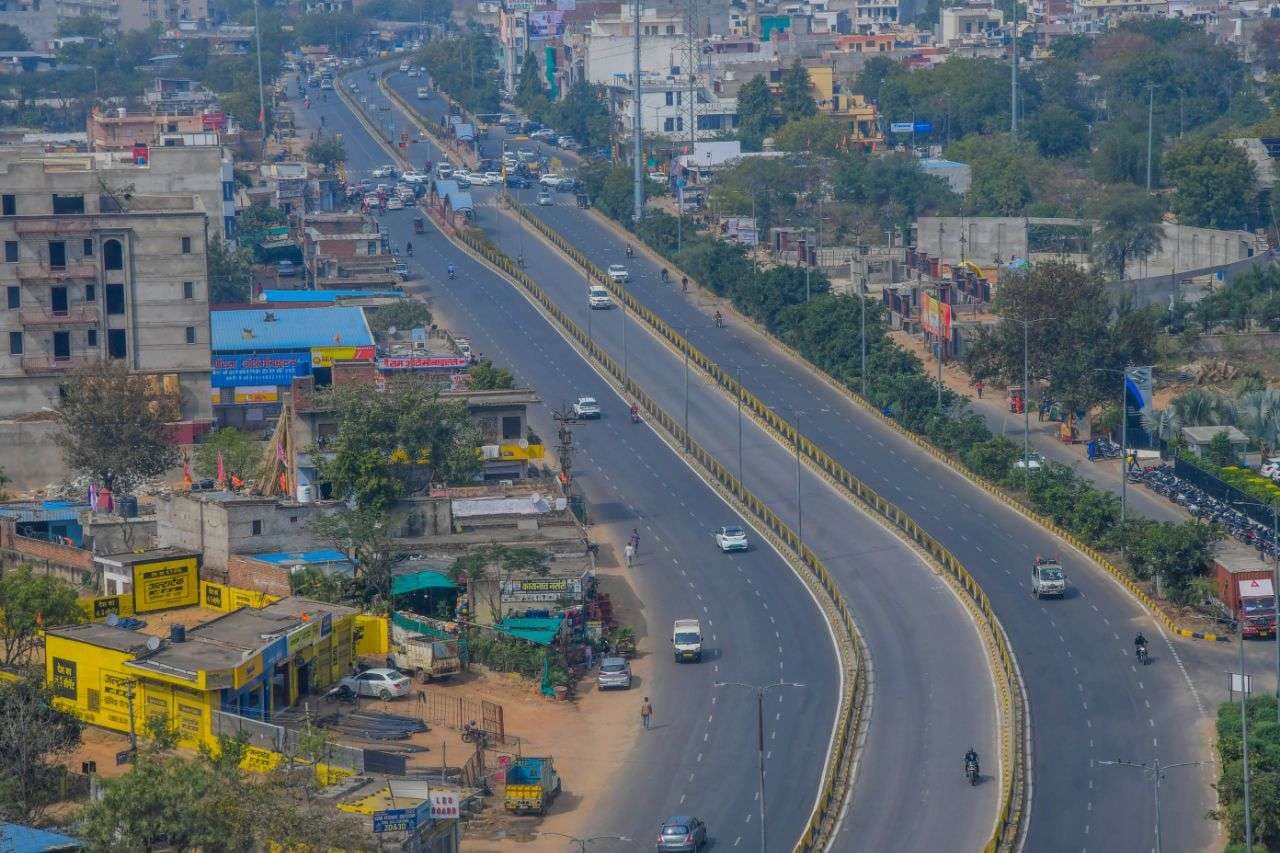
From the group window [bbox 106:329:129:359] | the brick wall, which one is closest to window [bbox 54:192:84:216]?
window [bbox 106:329:129:359]

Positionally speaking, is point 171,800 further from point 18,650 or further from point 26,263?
point 26,263

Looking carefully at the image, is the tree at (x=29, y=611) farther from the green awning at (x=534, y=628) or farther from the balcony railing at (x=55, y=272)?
the balcony railing at (x=55, y=272)

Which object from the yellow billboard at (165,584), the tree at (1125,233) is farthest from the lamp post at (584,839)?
the tree at (1125,233)

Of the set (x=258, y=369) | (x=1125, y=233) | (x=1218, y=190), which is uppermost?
(x=1218, y=190)

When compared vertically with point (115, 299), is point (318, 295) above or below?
below

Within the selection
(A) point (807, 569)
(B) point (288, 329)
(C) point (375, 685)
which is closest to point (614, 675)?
(C) point (375, 685)

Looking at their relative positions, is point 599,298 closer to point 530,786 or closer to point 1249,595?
point 1249,595
